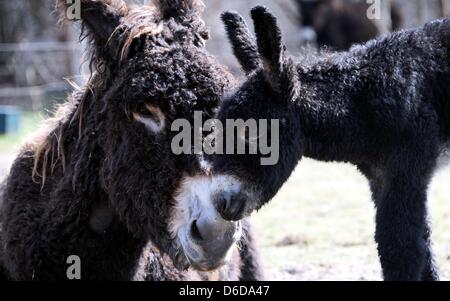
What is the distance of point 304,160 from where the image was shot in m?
11.9

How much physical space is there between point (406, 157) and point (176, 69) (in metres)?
1.12

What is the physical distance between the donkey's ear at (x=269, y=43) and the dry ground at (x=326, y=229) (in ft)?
3.81

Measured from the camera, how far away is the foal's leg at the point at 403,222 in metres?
3.11

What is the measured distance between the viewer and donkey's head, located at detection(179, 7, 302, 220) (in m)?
2.94

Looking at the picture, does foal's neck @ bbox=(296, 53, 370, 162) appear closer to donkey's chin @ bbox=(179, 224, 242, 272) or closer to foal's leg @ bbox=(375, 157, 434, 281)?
foal's leg @ bbox=(375, 157, 434, 281)

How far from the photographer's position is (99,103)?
3418 millimetres

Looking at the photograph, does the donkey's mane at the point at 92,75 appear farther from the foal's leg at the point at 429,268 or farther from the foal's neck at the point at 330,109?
the foal's leg at the point at 429,268

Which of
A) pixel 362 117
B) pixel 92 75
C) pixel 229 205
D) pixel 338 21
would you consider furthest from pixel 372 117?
pixel 338 21

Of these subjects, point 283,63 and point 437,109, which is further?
point 437,109

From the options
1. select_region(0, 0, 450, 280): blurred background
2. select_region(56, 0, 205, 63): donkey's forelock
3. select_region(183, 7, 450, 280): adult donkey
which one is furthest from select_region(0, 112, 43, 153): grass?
select_region(183, 7, 450, 280): adult donkey
